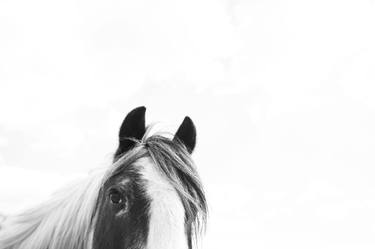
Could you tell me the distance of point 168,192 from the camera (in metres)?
3.89

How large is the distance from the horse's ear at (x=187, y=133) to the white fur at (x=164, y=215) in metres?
0.76

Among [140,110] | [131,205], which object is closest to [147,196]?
[131,205]

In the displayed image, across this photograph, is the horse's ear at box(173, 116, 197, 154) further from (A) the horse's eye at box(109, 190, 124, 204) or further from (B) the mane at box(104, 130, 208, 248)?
(A) the horse's eye at box(109, 190, 124, 204)

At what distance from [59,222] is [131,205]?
1.13 meters

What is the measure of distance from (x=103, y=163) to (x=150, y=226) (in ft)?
4.22

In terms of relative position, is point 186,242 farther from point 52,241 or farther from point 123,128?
point 52,241

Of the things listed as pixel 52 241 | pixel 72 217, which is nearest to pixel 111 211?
pixel 72 217

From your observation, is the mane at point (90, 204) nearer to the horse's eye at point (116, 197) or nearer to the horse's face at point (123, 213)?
the horse's face at point (123, 213)

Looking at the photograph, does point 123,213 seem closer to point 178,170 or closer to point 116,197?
point 116,197

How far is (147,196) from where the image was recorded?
3811 millimetres

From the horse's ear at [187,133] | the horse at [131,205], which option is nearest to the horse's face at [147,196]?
the horse at [131,205]

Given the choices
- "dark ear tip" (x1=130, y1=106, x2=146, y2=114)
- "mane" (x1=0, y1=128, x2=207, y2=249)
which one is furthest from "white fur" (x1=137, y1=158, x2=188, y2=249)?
"dark ear tip" (x1=130, y1=106, x2=146, y2=114)

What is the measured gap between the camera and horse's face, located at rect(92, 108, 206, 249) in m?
3.63

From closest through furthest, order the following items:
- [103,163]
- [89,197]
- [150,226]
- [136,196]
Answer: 1. [150,226]
2. [136,196]
3. [89,197]
4. [103,163]
